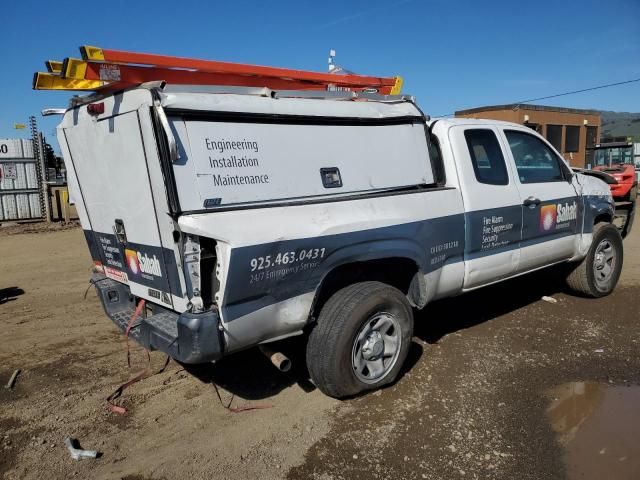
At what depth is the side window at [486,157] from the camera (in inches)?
182

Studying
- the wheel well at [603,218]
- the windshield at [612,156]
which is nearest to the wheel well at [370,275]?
the wheel well at [603,218]

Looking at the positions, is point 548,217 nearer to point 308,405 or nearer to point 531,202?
point 531,202

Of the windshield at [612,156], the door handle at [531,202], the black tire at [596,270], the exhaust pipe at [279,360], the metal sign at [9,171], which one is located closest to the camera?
the exhaust pipe at [279,360]

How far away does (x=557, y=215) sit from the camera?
5.40 m

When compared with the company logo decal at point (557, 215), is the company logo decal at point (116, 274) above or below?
below

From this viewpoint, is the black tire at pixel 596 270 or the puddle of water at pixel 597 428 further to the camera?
the black tire at pixel 596 270

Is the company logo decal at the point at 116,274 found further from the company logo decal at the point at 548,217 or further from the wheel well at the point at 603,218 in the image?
the wheel well at the point at 603,218

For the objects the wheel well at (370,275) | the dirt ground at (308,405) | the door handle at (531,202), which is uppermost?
the door handle at (531,202)

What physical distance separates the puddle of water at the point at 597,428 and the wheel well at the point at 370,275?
1386 mm

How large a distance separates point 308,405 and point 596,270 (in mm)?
4256

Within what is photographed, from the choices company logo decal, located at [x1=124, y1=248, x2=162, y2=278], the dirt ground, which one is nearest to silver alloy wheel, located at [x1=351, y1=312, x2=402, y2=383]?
the dirt ground

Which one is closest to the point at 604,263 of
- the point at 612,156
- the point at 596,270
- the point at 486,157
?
the point at 596,270

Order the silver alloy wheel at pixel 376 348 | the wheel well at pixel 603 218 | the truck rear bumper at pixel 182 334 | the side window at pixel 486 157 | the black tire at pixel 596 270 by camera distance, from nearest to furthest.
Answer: the truck rear bumper at pixel 182 334 → the silver alloy wheel at pixel 376 348 → the side window at pixel 486 157 → the black tire at pixel 596 270 → the wheel well at pixel 603 218

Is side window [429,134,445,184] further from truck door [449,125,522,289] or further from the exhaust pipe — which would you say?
the exhaust pipe
